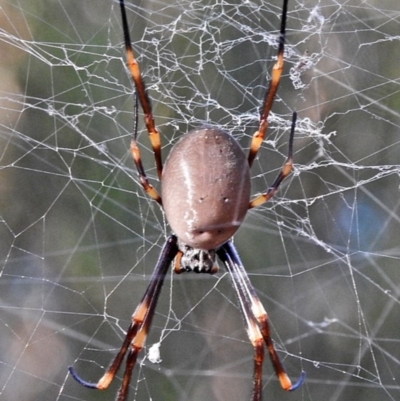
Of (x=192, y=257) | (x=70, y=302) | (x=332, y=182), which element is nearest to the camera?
(x=192, y=257)

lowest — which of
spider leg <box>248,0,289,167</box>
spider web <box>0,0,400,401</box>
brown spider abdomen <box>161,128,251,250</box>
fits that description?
spider web <box>0,0,400,401</box>

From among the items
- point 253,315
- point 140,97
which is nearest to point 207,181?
point 140,97

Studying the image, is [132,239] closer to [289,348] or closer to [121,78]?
[121,78]

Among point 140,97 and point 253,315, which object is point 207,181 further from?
point 253,315

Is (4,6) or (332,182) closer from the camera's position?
A: (4,6)

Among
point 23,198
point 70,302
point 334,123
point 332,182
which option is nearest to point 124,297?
point 70,302

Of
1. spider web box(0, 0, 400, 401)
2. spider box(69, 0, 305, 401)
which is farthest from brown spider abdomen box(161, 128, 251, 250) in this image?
spider web box(0, 0, 400, 401)

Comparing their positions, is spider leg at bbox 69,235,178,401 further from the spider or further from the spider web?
the spider web
